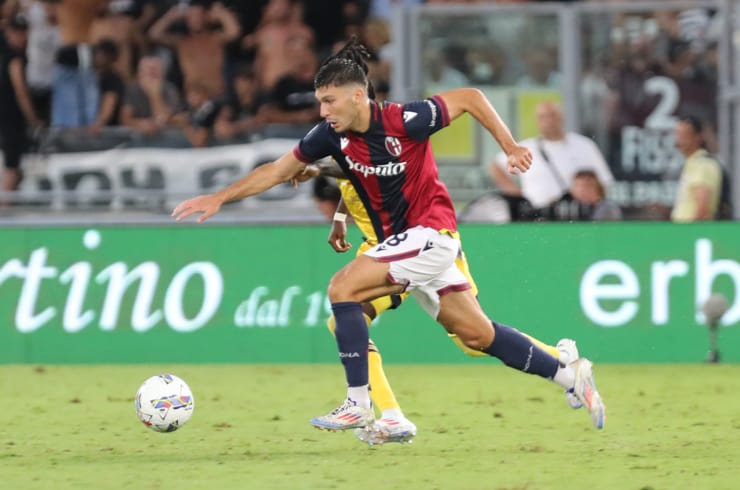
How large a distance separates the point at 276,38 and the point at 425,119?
8.38m

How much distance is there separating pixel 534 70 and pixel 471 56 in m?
0.60

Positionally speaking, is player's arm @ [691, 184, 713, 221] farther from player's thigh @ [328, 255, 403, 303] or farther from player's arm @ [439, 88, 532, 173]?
player's thigh @ [328, 255, 403, 303]

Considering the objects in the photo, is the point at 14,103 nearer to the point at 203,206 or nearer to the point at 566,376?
the point at 203,206

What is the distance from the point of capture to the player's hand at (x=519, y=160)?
7.97 m

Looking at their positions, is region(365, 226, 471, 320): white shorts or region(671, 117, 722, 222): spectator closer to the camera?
Answer: region(365, 226, 471, 320): white shorts

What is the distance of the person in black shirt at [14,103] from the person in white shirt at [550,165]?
4.64m

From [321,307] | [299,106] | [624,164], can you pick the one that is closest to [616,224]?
[624,164]

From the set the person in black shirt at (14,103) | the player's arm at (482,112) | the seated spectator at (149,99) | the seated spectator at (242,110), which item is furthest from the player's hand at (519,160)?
Answer: the person in black shirt at (14,103)

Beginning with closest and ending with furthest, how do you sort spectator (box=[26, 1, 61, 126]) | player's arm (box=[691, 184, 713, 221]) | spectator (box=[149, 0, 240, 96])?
1. player's arm (box=[691, 184, 713, 221])
2. spectator (box=[26, 1, 61, 126])
3. spectator (box=[149, 0, 240, 96])

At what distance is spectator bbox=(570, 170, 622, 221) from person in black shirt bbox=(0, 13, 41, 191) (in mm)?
5325

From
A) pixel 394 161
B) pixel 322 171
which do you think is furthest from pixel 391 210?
pixel 322 171

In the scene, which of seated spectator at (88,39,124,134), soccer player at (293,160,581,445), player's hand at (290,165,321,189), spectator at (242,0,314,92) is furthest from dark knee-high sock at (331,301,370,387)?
spectator at (242,0,314,92)

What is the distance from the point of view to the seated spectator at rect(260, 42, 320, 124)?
16.1 meters

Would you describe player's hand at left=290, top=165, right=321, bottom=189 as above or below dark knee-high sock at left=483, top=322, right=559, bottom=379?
above
